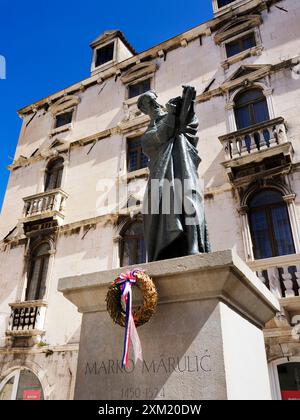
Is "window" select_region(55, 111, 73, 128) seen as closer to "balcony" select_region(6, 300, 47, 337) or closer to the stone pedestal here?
"balcony" select_region(6, 300, 47, 337)

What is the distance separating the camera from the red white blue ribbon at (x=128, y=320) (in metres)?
2.28

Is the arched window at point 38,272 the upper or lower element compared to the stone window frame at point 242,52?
lower

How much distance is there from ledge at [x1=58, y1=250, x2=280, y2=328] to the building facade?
5.40m

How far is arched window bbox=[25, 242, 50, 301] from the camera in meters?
12.0

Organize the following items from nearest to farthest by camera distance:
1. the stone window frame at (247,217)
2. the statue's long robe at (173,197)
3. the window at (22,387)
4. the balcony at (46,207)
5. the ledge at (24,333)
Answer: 1. the statue's long robe at (173,197)
2. the stone window frame at (247,217)
3. the window at (22,387)
4. the ledge at (24,333)
5. the balcony at (46,207)

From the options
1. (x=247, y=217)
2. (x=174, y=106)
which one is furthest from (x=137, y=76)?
(x=174, y=106)

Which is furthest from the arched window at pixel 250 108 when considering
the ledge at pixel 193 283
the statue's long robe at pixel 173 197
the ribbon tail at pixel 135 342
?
the ribbon tail at pixel 135 342

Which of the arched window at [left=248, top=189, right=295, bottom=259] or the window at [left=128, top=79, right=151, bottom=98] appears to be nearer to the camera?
the arched window at [left=248, top=189, right=295, bottom=259]

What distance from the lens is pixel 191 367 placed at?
2252 millimetres

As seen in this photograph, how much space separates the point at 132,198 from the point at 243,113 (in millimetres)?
4438

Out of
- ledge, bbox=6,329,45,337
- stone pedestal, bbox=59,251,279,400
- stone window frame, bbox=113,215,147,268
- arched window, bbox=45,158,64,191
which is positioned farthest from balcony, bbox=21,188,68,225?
stone pedestal, bbox=59,251,279,400

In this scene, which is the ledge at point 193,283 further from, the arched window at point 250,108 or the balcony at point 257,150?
the arched window at point 250,108

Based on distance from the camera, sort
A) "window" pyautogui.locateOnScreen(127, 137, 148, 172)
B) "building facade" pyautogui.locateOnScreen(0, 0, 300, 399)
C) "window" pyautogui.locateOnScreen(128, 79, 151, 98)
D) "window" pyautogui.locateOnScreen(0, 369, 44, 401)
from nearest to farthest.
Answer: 1. "building facade" pyautogui.locateOnScreen(0, 0, 300, 399)
2. "window" pyautogui.locateOnScreen(0, 369, 44, 401)
3. "window" pyautogui.locateOnScreen(127, 137, 148, 172)
4. "window" pyautogui.locateOnScreen(128, 79, 151, 98)
